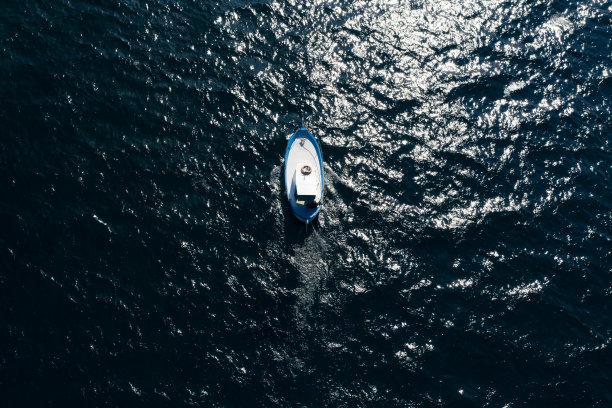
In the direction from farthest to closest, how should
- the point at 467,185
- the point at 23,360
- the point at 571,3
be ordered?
the point at 571,3 → the point at 467,185 → the point at 23,360

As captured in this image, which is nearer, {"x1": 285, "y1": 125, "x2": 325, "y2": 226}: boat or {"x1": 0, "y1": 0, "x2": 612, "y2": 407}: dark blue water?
{"x1": 0, "y1": 0, "x2": 612, "y2": 407}: dark blue water

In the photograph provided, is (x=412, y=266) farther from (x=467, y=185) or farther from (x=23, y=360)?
(x=23, y=360)

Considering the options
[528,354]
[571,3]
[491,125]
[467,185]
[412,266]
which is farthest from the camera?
[571,3]

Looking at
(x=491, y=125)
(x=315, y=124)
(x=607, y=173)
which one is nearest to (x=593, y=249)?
(x=607, y=173)

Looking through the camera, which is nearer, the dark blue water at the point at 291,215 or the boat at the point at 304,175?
the dark blue water at the point at 291,215
